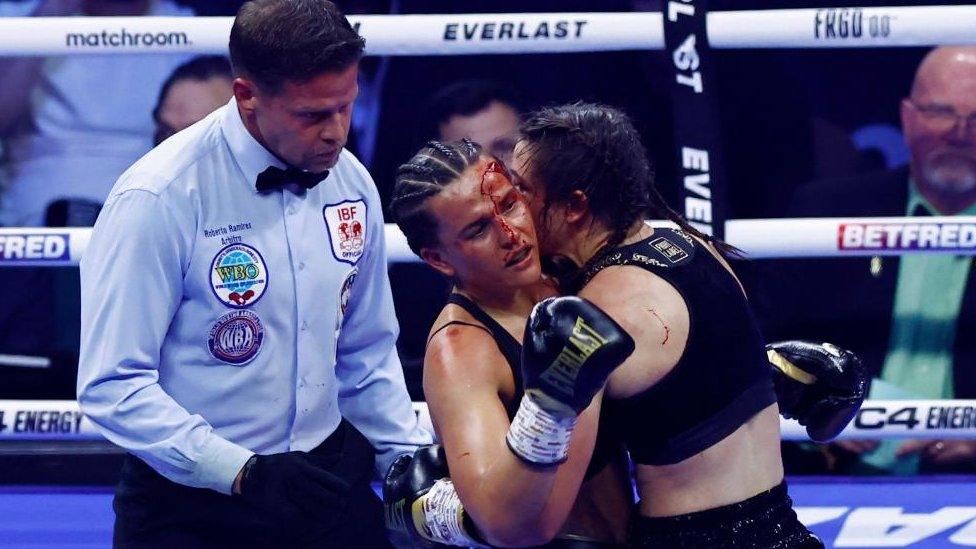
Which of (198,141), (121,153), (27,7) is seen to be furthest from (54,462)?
(198,141)

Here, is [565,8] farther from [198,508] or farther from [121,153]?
[198,508]

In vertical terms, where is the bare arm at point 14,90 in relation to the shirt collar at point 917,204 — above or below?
above

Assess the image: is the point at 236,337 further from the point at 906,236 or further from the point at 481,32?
the point at 906,236

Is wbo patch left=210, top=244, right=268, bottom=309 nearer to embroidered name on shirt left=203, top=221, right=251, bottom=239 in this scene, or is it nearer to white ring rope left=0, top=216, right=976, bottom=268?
embroidered name on shirt left=203, top=221, right=251, bottom=239

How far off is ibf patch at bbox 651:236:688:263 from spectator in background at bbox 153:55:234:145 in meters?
2.13

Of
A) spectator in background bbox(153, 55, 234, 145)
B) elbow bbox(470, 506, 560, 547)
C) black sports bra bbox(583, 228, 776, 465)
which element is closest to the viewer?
elbow bbox(470, 506, 560, 547)

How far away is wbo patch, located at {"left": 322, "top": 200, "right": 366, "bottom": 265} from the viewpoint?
8.32ft

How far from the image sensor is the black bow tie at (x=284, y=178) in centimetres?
243

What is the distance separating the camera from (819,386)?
259cm

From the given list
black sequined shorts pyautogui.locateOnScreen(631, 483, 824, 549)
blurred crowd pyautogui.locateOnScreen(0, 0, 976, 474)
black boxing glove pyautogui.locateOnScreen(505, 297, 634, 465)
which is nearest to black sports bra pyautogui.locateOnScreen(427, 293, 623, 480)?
black sequined shorts pyautogui.locateOnScreen(631, 483, 824, 549)

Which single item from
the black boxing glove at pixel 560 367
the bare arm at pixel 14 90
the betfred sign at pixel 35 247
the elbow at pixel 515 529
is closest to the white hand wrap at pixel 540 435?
the black boxing glove at pixel 560 367

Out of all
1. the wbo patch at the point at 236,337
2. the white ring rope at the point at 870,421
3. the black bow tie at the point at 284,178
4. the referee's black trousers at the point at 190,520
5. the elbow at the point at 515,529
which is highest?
the black bow tie at the point at 284,178

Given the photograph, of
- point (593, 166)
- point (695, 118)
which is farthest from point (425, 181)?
point (695, 118)

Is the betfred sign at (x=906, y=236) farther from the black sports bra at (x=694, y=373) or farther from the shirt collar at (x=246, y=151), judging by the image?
the shirt collar at (x=246, y=151)
